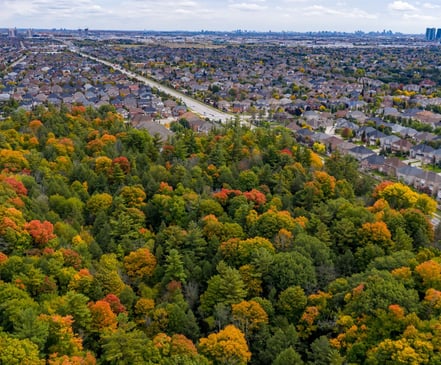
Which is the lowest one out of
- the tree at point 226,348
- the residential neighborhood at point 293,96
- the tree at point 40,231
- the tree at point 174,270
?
the tree at point 226,348

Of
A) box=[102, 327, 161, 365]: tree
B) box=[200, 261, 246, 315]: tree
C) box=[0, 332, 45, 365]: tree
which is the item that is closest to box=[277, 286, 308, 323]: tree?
box=[200, 261, 246, 315]: tree

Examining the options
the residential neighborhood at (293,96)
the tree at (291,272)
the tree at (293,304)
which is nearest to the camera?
the tree at (293,304)

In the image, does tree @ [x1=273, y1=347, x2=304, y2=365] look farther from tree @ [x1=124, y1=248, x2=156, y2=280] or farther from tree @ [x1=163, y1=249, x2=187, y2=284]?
tree @ [x1=124, y1=248, x2=156, y2=280]

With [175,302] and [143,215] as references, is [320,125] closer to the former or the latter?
[143,215]

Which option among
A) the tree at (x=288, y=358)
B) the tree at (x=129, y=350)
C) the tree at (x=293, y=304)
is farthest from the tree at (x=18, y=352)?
the tree at (x=293, y=304)

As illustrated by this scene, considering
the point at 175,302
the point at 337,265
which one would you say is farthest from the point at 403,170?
the point at 175,302

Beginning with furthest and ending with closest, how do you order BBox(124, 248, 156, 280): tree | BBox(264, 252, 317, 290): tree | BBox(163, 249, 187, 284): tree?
BBox(124, 248, 156, 280): tree → BBox(163, 249, 187, 284): tree → BBox(264, 252, 317, 290): tree

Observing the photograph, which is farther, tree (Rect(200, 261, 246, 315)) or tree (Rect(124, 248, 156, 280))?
tree (Rect(124, 248, 156, 280))

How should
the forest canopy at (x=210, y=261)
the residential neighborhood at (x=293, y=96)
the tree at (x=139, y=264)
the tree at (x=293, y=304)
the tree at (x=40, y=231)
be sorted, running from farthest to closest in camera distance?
the residential neighborhood at (x=293, y=96), the tree at (x=139, y=264), the tree at (x=40, y=231), the tree at (x=293, y=304), the forest canopy at (x=210, y=261)

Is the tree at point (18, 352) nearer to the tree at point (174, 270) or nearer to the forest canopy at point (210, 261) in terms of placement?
the forest canopy at point (210, 261)

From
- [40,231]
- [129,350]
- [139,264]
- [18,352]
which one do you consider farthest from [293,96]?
[18,352]
